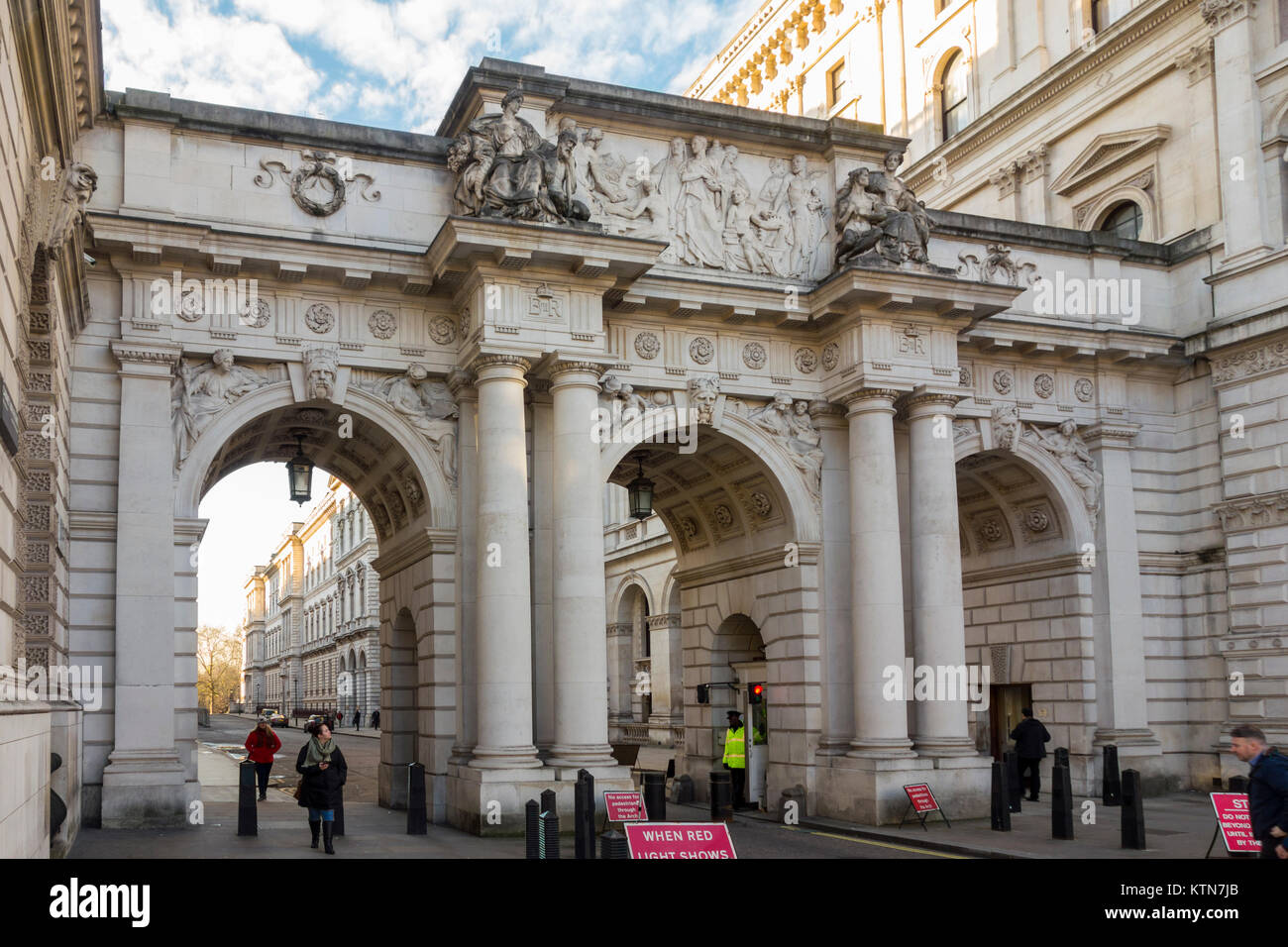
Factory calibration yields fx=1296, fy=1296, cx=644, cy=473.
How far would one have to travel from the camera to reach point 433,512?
1919 centimetres

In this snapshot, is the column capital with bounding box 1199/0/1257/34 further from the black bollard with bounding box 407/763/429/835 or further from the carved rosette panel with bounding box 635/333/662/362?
the black bollard with bounding box 407/763/429/835

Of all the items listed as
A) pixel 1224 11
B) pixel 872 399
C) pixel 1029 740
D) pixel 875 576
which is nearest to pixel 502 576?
pixel 875 576

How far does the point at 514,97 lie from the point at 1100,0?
1794cm

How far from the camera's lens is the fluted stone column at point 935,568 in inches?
810

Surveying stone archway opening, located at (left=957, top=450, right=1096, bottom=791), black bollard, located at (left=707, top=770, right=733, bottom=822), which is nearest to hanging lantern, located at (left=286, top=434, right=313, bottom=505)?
black bollard, located at (left=707, top=770, right=733, bottom=822)

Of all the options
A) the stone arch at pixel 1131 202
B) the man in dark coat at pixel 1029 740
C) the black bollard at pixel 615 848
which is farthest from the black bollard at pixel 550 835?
the stone arch at pixel 1131 202

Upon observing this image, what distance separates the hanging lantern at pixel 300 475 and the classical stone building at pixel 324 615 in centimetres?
3193

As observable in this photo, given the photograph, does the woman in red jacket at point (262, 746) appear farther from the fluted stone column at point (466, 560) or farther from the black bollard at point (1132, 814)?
the black bollard at point (1132, 814)

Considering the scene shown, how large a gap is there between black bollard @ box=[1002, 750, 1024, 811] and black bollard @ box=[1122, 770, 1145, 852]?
4.41m

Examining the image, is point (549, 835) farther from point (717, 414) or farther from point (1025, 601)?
point (1025, 601)

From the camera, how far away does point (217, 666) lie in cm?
14275

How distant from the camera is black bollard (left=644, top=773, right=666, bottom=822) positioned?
15.8 m
